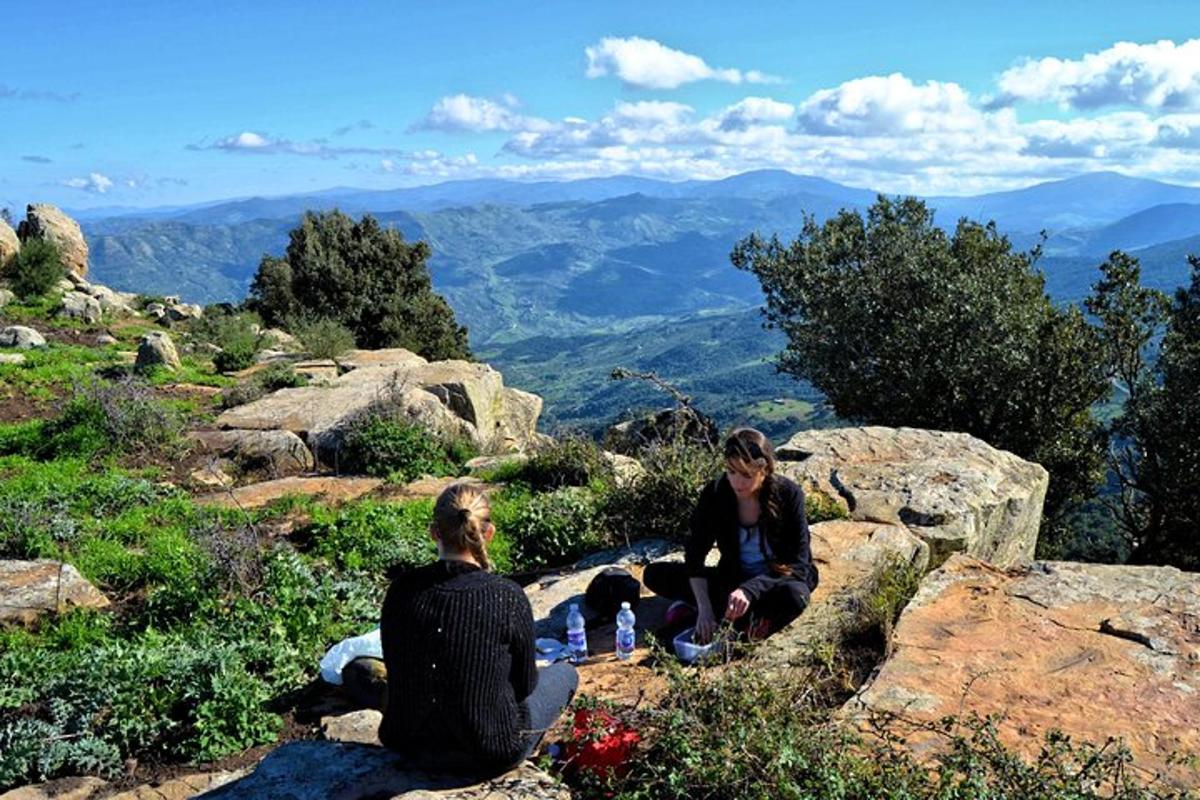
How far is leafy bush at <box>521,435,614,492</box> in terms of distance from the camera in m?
11.9

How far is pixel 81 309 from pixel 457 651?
28090 mm

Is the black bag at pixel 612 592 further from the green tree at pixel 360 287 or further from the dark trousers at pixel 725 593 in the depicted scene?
the green tree at pixel 360 287

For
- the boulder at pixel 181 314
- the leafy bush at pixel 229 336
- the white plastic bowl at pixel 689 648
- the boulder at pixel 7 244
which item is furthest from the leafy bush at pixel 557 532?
the boulder at pixel 7 244

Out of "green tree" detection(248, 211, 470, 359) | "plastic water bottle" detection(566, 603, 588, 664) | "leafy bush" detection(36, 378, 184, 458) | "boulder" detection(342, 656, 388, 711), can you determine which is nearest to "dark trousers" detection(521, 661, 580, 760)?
"plastic water bottle" detection(566, 603, 588, 664)

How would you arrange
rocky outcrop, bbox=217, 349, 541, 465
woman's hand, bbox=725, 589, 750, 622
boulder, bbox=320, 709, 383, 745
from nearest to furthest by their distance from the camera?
boulder, bbox=320, 709, 383, 745 → woman's hand, bbox=725, 589, 750, 622 → rocky outcrop, bbox=217, 349, 541, 465

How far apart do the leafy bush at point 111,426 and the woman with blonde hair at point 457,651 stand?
10372 mm

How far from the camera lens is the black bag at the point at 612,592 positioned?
7.39m

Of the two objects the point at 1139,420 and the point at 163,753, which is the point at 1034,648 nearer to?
the point at 163,753

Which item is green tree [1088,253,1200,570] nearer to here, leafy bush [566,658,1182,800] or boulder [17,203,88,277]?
leafy bush [566,658,1182,800]

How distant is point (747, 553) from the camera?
6891 millimetres

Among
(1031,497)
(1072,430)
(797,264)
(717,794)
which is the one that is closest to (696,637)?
(717,794)

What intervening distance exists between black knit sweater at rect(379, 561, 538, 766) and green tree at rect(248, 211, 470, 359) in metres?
29.8

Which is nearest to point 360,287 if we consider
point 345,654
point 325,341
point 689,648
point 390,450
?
point 325,341

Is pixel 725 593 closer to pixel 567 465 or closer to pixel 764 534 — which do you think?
pixel 764 534
